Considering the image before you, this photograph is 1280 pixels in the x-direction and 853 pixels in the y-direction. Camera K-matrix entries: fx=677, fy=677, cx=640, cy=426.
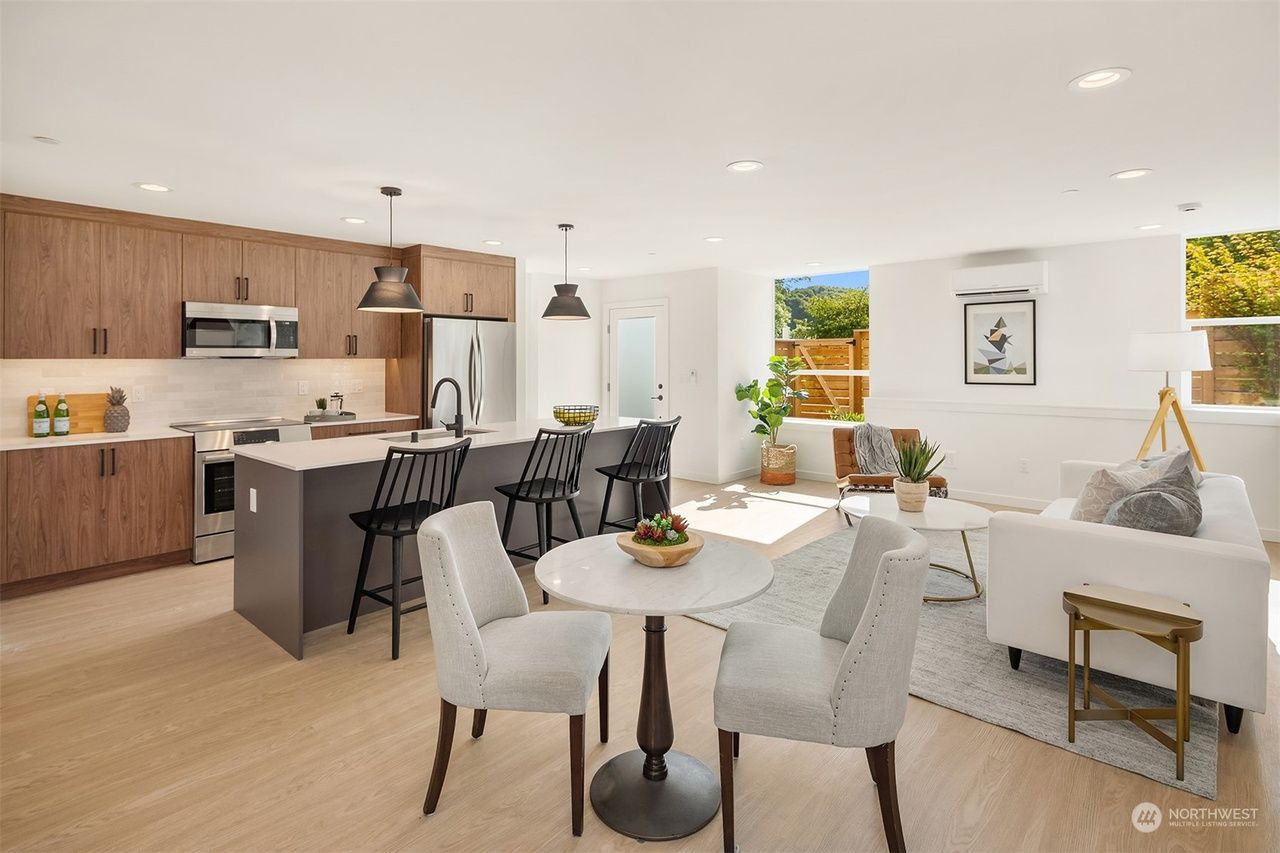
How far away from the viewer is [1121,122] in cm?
294

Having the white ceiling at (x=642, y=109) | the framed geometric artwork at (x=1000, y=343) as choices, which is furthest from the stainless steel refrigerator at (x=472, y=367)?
the framed geometric artwork at (x=1000, y=343)

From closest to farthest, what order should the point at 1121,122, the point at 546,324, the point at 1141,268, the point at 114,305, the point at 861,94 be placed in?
the point at 861,94
the point at 1121,122
the point at 114,305
the point at 1141,268
the point at 546,324

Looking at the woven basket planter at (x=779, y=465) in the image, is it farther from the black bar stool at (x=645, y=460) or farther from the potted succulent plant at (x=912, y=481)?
the potted succulent plant at (x=912, y=481)

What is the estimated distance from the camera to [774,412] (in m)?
7.44

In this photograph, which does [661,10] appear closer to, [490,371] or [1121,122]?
[1121,122]

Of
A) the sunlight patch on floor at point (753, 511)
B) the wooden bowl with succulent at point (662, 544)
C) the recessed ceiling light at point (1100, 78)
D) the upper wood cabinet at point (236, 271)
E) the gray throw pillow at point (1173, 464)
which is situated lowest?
the sunlight patch on floor at point (753, 511)

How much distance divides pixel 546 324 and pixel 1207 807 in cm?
688

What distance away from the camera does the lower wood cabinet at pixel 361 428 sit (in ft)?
17.5

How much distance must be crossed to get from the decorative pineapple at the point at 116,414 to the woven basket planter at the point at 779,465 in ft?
18.7

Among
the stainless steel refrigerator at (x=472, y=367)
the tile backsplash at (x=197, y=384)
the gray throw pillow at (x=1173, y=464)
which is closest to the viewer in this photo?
the gray throw pillow at (x=1173, y=464)

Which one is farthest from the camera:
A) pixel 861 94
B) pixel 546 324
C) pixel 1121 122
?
pixel 546 324

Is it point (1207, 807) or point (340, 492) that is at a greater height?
point (340, 492)

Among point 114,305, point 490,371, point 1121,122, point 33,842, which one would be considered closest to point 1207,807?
point 1121,122

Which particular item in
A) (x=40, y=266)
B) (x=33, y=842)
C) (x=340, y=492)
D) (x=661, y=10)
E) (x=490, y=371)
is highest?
(x=661, y=10)
